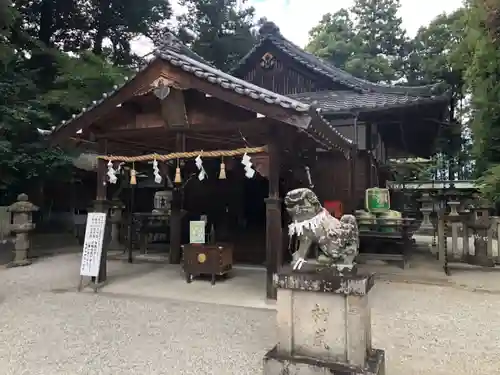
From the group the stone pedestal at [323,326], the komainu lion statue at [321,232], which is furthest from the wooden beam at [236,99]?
the stone pedestal at [323,326]

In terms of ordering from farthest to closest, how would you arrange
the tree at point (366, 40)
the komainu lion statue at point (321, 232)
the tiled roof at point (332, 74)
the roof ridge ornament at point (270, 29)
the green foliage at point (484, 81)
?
the tree at point (366, 40), the roof ridge ornament at point (270, 29), the tiled roof at point (332, 74), the green foliage at point (484, 81), the komainu lion statue at point (321, 232)

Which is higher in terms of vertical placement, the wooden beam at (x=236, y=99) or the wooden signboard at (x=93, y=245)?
the wooden beam at (x=236, y=99)

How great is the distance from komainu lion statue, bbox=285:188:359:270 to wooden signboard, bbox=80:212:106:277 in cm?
464

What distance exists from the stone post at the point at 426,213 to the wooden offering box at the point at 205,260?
16281 millimetres

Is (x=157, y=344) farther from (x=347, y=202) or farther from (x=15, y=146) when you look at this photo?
(x=15, y=146)

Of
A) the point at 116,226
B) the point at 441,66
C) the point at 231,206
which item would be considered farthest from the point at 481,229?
the point at 441,66

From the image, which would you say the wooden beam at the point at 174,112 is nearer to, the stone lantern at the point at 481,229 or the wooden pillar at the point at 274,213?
the wooden pillar at the point at 274,213

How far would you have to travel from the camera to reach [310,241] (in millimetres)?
3799

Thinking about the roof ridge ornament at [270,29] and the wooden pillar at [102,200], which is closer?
the wooden pillar at [102,200]

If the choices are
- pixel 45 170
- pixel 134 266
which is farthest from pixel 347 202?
pixel 45 170

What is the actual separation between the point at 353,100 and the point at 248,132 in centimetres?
592

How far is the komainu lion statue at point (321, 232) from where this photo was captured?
3.67 metres

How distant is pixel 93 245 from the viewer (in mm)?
7098

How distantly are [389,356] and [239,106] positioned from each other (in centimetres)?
412
